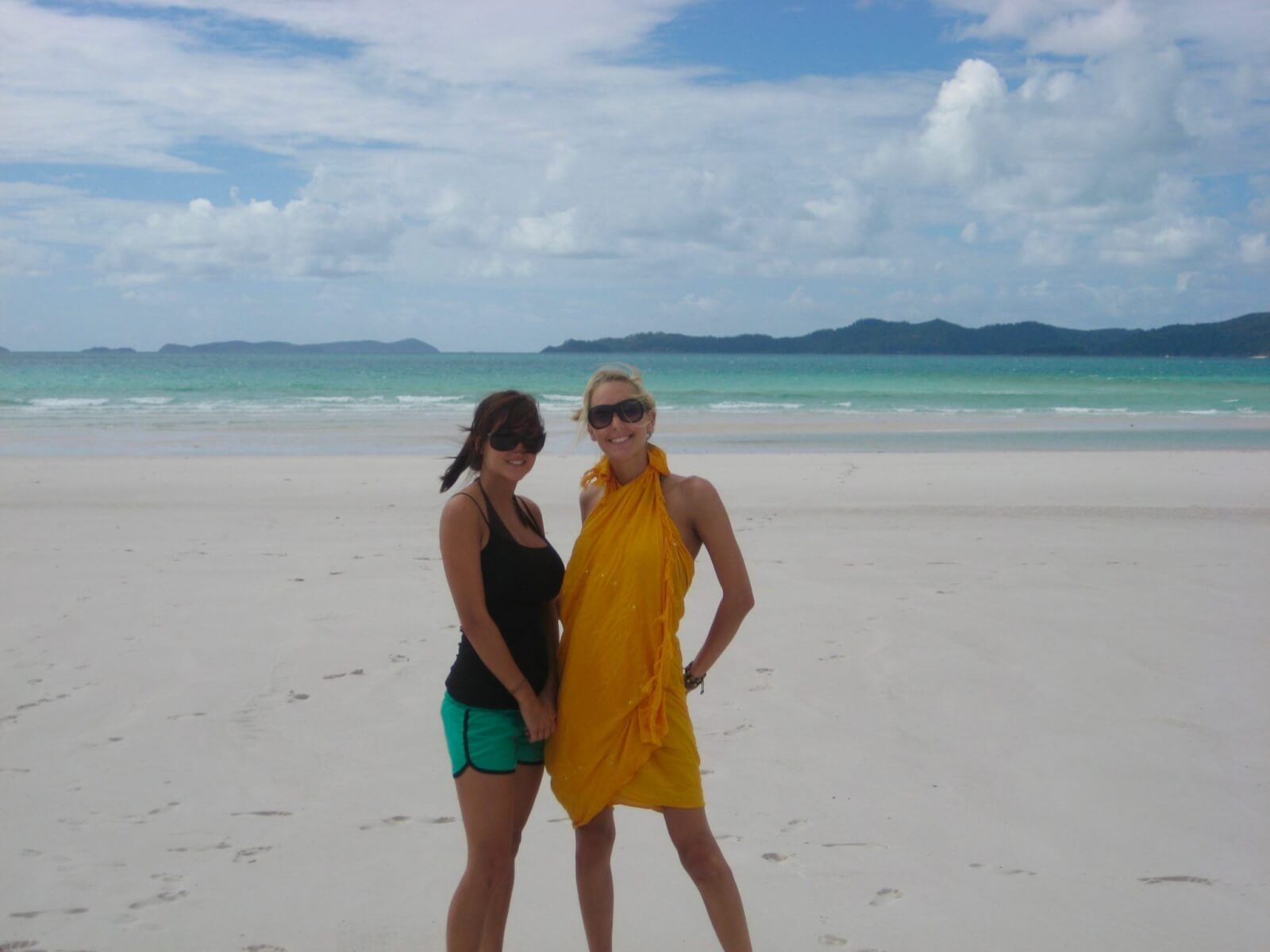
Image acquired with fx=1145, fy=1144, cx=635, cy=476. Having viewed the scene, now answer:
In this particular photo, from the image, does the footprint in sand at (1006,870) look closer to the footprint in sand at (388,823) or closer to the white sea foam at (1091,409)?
the footprint in sand at (388,823)

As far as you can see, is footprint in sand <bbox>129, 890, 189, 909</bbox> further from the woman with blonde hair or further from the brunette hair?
the brunette hair

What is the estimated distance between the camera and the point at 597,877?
3043 millimetres

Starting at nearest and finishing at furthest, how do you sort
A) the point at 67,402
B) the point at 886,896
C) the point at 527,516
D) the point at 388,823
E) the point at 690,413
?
1. the point at 527,516
2. the point at 886,896
3. the point at 388,823
4. the point at 690,413
5. the point at 67,402

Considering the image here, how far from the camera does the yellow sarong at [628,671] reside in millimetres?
2859

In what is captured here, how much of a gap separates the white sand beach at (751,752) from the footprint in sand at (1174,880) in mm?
13

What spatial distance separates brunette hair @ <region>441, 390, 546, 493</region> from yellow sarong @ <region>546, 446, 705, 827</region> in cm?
34

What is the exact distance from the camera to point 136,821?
411 cm

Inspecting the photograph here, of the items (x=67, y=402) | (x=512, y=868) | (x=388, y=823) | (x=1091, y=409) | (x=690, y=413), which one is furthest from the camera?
(x=67, y=402)

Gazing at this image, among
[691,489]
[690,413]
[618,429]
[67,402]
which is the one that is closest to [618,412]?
[618,429]

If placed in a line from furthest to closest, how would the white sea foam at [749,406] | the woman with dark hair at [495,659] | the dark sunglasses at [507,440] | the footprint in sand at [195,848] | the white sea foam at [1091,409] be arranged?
1. the white sea foam at [749,406]
2. the white sea foam at [1091,409]
3. the footprint in sand at [195,848]
4. the dark sunglasses at [507,440]
5. the woman with dark hair at [495,659]

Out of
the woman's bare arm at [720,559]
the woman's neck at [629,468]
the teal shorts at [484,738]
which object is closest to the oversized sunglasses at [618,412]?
the woman's neck at [629,468]

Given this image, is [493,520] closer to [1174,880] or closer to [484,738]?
[484,738]

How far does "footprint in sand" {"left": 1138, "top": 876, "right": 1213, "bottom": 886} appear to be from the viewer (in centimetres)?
367

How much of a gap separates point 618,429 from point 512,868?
45.8 inches
